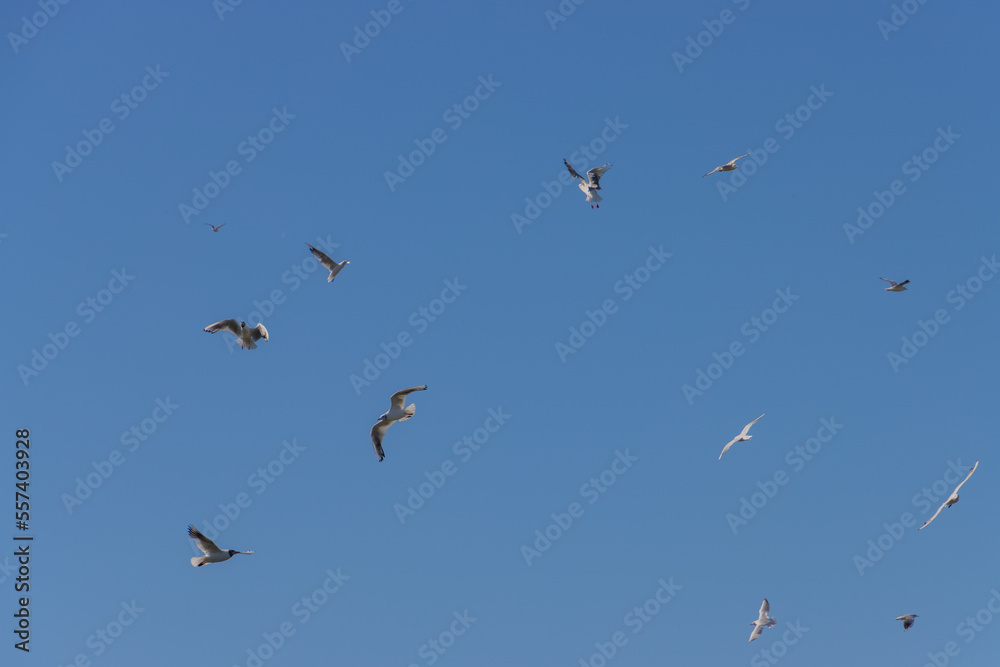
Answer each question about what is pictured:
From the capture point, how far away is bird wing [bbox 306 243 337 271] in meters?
44.4

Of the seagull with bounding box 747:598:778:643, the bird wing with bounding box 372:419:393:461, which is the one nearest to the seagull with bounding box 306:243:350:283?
the bird wing with bounding box 372:419:393:461

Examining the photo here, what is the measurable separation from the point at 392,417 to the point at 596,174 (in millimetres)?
12765

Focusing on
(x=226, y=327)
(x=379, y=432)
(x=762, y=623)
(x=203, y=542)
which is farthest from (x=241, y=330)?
(x=762, y=623)

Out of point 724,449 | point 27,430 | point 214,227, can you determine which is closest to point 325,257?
point 214,227

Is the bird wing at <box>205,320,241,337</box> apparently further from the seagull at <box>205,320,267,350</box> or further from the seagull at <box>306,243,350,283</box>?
the seagull at <box>306,243,350,283</box>

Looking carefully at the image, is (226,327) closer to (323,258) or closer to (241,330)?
(241,330)

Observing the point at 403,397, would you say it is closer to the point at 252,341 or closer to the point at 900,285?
the point at 252,341

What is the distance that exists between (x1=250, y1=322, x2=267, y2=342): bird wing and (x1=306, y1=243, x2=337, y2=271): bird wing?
5.92 metres

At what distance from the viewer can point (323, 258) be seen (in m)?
44.4

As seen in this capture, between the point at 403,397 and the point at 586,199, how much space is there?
39.7 ft

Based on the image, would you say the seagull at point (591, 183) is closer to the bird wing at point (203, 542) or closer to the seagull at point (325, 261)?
the seagull at point (325, 261)

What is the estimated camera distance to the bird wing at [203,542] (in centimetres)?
3488

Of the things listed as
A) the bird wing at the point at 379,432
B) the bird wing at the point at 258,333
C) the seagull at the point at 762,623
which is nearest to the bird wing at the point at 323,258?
the bird wing at the point at 258,333

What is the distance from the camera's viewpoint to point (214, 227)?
42.1 metres
